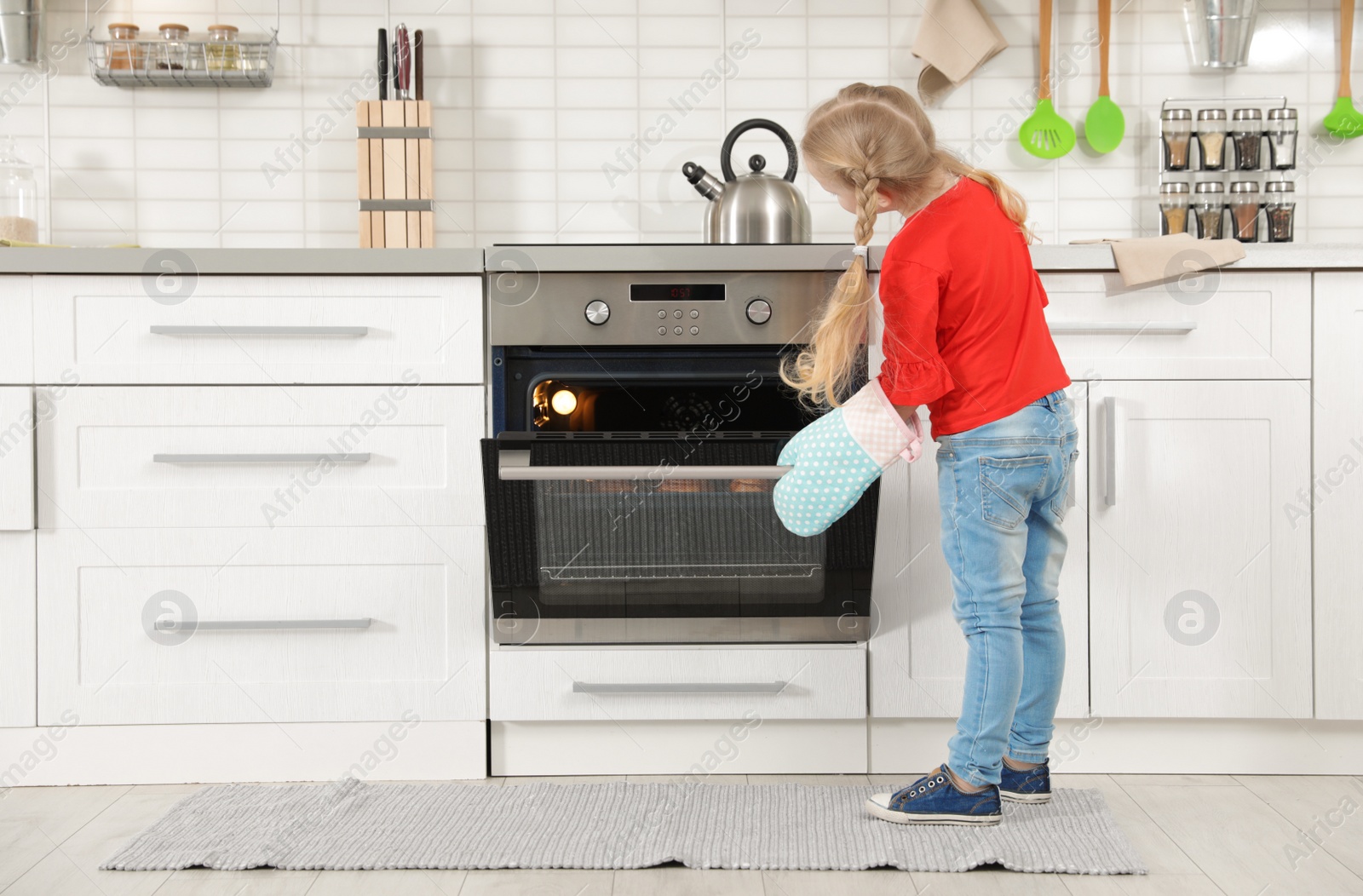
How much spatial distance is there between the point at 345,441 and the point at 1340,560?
1.55m

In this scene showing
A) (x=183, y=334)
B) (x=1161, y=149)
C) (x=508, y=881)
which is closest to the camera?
(x=508, y=881)

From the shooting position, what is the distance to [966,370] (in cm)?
135

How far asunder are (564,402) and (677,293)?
0.25 meters

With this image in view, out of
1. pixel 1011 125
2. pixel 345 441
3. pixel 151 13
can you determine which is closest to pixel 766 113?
pixel 1011 125

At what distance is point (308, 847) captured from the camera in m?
1.39

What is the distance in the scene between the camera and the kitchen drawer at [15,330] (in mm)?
1571

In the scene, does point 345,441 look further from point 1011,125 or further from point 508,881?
point 1011,125

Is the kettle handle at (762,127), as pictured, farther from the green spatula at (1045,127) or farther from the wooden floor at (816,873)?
the wooden floor at (816,873)

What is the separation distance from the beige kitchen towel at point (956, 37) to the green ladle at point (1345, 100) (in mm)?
695

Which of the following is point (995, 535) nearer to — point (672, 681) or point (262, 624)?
point (672, 681)

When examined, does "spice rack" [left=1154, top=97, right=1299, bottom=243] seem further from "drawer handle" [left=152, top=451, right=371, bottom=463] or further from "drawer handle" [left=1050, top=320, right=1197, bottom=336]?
"drawer handle" [left=152, top=451, right=371, bottom=463]

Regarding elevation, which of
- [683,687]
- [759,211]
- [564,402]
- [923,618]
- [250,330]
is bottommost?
[683,687]

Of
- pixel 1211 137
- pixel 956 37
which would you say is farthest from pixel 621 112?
pixel 1211 137

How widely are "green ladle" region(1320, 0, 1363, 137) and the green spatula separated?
1.74 feet
